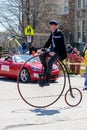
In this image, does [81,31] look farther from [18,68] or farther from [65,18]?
[18,68]

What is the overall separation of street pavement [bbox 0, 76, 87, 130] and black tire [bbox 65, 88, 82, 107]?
4.5 inches

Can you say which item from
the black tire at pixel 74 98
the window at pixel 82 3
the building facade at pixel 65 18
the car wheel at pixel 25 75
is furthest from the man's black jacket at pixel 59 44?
the window at pixel 82 3

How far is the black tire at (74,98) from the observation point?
10.6 meters

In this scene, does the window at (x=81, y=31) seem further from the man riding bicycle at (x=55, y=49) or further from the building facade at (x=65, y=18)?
the man riding bicycle at (x=55, y=49)

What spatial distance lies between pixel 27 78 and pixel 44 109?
6.42 meters

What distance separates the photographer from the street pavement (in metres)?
8.25

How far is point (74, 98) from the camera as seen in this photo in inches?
423

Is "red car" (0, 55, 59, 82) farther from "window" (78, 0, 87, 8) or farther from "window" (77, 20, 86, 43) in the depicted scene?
"window" (78, 0, 87, 8)

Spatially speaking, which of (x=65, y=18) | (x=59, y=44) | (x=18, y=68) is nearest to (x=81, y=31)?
(x=65, y=18)

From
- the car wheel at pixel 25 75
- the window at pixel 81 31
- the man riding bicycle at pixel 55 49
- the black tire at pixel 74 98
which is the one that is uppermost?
the man riding bicycle at pixel 55 49

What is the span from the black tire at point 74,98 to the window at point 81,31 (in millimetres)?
32400

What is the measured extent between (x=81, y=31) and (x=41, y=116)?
3471 centimetres

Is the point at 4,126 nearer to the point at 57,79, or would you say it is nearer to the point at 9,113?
the point at 9,113

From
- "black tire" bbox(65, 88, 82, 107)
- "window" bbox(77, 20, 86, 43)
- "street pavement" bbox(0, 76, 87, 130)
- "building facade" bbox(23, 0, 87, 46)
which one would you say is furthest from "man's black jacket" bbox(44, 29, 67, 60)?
"window" bbox(77, 20, 86, 43)
